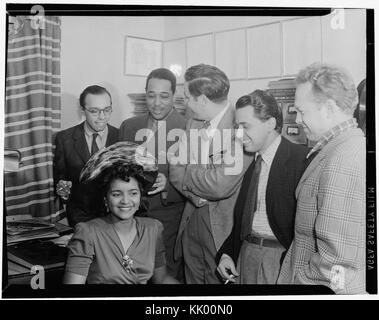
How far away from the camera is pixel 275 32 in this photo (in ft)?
7.59

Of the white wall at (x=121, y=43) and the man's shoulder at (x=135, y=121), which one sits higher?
the white wall at (x=121, y=43)

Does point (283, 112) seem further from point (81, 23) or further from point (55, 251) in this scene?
point (55, 251)

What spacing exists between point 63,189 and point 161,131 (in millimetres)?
606

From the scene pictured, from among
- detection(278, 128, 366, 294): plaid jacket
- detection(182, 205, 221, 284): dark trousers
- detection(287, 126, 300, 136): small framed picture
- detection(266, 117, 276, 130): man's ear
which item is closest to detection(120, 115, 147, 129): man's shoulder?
detection(182, 205, 221, 284): dark trousers

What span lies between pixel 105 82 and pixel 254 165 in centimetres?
90

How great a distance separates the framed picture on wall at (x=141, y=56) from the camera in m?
2.32

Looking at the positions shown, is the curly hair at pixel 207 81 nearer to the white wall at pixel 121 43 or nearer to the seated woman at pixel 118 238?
the white wall at pixel 121 43

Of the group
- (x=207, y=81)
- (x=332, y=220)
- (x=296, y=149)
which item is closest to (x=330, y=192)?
(x=332, y=220)

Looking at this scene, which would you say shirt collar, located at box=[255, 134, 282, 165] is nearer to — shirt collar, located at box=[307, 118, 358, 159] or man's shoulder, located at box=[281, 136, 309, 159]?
man's shoulder, located at box=[281, 136, 309, 159]

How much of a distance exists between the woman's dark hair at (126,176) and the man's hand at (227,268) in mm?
484

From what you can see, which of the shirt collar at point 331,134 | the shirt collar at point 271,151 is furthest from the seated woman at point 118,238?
the shirt collar at point 331,134

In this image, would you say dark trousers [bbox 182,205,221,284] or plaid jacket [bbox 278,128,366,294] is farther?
dark trousers [bbox 182,205,221,284]

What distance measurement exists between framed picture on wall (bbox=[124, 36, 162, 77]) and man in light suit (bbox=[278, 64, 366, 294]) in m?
0.76

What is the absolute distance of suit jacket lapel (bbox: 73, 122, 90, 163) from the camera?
233 cm
